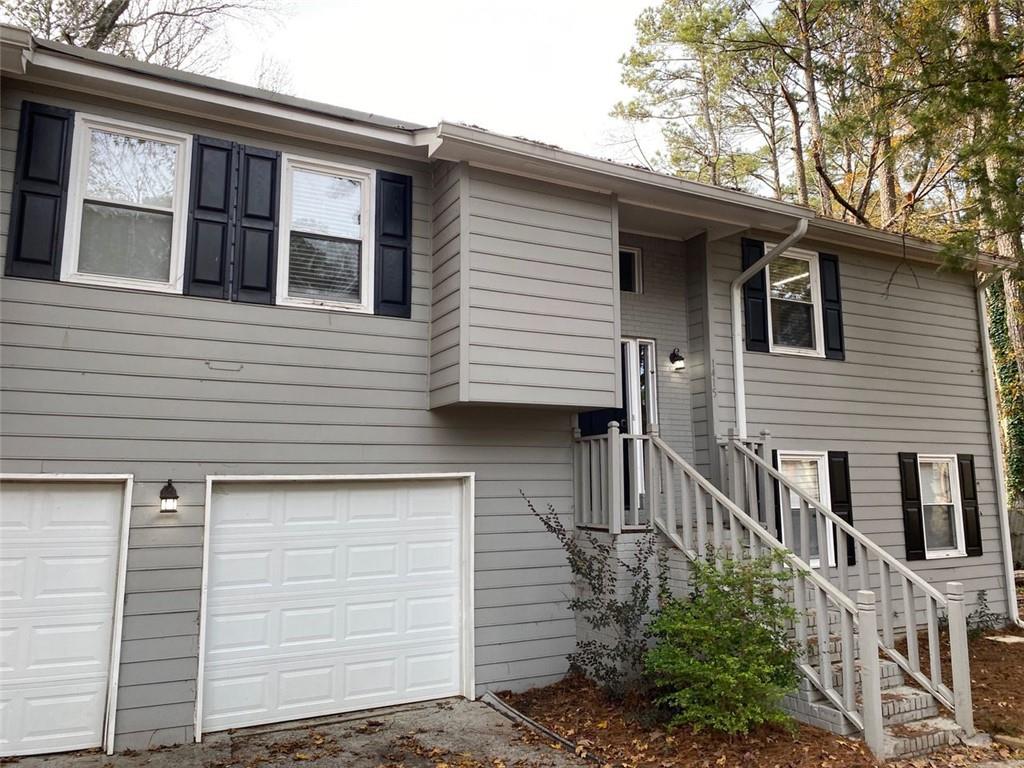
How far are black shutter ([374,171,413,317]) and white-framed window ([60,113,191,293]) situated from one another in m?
1.56

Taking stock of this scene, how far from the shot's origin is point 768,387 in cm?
799

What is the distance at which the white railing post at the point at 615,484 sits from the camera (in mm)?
6188

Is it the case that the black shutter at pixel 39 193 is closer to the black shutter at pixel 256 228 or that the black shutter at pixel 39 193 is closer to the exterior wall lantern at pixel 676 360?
the black shutter at pixel 256 228

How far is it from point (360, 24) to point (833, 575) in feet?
44.6

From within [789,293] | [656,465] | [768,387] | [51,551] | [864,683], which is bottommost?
[864,683]

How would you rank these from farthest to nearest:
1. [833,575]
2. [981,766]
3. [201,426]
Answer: [833,575], [201,426], [981,766]

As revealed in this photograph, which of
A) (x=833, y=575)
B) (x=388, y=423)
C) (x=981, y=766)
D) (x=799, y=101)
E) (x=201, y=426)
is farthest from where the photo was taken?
(x=799, y=101)

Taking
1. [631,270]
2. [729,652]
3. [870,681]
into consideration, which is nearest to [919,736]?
[870,681]

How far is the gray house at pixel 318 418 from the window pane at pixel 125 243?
20 millimetres

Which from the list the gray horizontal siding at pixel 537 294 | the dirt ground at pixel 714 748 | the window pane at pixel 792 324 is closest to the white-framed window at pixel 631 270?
the gray horizontal siding at pixel 537 294

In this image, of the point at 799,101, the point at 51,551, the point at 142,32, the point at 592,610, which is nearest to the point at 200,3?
the point at 142,32

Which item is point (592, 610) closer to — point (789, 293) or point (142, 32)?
point (789, 293)

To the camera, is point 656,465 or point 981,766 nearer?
point 981,766

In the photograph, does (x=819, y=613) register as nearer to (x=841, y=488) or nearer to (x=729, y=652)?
(x=729, y=652)
